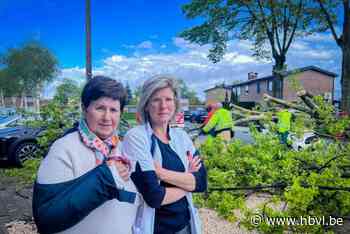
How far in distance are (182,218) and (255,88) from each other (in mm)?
50383

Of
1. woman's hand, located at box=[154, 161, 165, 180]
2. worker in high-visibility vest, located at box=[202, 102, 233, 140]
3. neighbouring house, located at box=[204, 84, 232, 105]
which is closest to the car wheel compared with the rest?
worker in high-visibility vest, located at box=[202, 102, 233, 140]

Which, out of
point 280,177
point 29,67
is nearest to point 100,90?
point 280,177

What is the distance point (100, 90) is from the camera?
1.40 meters

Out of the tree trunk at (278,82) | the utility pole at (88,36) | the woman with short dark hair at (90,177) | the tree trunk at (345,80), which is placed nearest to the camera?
the woman with short dark hair at (90,177)

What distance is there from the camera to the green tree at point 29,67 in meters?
39.8

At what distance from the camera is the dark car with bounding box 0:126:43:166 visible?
8.05 m

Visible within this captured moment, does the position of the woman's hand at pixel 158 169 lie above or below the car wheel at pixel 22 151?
above

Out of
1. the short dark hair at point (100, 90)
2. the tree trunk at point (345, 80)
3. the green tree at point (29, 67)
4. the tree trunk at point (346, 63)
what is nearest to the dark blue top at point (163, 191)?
the short dark hair at point (100, 90)

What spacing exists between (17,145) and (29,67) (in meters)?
35.7

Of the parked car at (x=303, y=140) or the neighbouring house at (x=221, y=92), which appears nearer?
the parked car at (x=303, y=140)

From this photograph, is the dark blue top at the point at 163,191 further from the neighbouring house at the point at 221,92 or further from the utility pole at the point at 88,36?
the neighbouring house at the point at 221,92

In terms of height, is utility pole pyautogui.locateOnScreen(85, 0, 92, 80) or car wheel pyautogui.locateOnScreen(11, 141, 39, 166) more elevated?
utility pole pyautogui.locateOnScreen(85, 0, 92, 80)

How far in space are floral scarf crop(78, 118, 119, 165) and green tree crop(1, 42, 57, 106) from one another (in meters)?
42.1

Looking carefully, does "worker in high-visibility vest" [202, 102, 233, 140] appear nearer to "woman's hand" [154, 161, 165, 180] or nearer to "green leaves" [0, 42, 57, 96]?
"woman's hand" [154, 161, 165, 180]
